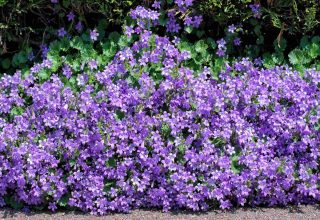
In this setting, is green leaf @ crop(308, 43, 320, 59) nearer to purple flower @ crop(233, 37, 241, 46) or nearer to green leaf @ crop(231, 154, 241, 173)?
purple flower @ crop(233, 37, 241, 46)

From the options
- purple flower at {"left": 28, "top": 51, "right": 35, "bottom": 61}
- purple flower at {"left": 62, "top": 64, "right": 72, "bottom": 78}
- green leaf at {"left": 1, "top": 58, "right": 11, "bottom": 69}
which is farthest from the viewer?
green leaf at {"left": 1, "top": 58, "right": 11, "bottom": 69}

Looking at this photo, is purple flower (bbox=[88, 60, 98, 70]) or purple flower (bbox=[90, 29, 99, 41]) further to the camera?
purple flower (bbox=[90, 29, 99, 41])

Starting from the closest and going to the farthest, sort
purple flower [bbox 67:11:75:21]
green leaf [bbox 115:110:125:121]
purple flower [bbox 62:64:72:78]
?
green leaf [bbox 115:110:125:121] → purple flower [bbox 62:64:72:78] → purple flower [bbox 67:11:75:21]

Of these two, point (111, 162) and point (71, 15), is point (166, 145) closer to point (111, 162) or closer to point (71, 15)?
point (111, 162)

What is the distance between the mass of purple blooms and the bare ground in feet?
0.19

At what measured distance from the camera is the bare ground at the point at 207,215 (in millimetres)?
4352

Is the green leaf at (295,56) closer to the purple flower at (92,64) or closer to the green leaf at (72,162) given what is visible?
the purple flower at (92,64)

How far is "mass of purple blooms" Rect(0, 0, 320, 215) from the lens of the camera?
4367 millimetres

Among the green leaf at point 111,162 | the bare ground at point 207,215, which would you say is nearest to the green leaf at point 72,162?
the green leaf at point 111,162

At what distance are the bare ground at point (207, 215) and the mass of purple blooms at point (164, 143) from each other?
57 mm

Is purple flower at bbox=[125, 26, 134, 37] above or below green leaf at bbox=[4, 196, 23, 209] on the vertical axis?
above

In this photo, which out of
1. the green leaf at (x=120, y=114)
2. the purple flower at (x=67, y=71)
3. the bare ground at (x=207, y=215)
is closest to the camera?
the bare ground at (x=207, y=215)

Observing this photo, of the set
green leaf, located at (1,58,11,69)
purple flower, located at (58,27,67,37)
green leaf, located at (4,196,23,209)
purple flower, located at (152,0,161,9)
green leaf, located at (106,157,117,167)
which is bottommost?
green leaf, located at (4,196,23,209)

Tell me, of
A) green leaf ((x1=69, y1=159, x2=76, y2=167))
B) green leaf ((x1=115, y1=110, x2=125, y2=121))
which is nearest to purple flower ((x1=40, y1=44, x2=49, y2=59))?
green leaf ((x1=115, y1=110, x2=125, y2=121))
